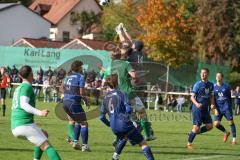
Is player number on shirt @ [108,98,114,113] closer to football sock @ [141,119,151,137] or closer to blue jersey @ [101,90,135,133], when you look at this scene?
blue jersey @ [101,90,135,133]

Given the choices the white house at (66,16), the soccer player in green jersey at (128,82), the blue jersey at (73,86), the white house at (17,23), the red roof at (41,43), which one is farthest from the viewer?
the white house at (66,16)

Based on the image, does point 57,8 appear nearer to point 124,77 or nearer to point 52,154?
point 124,77

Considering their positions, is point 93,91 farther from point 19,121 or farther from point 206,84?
point 19,121

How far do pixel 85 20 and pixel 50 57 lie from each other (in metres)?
41.3

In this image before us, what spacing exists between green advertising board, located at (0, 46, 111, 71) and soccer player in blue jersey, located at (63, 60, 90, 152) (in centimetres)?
2353

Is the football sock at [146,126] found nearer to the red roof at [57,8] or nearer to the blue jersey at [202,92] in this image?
the blue jersey at [202,92]

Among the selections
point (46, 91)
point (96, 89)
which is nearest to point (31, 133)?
point (96, 89)

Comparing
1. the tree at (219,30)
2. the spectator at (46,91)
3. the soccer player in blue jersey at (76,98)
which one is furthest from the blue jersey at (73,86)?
the tree at (219,30)

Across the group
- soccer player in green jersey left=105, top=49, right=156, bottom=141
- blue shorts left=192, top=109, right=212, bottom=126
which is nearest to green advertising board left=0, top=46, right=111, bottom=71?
soccer player in green jersey left=105, top=49, right=156, bottom=141

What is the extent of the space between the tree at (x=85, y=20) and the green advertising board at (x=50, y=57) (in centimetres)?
3868

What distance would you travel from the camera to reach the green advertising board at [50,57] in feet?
127

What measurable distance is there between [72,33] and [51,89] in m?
50.3

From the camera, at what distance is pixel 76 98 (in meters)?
13.7

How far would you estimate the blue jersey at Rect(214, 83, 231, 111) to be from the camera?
674 inches
